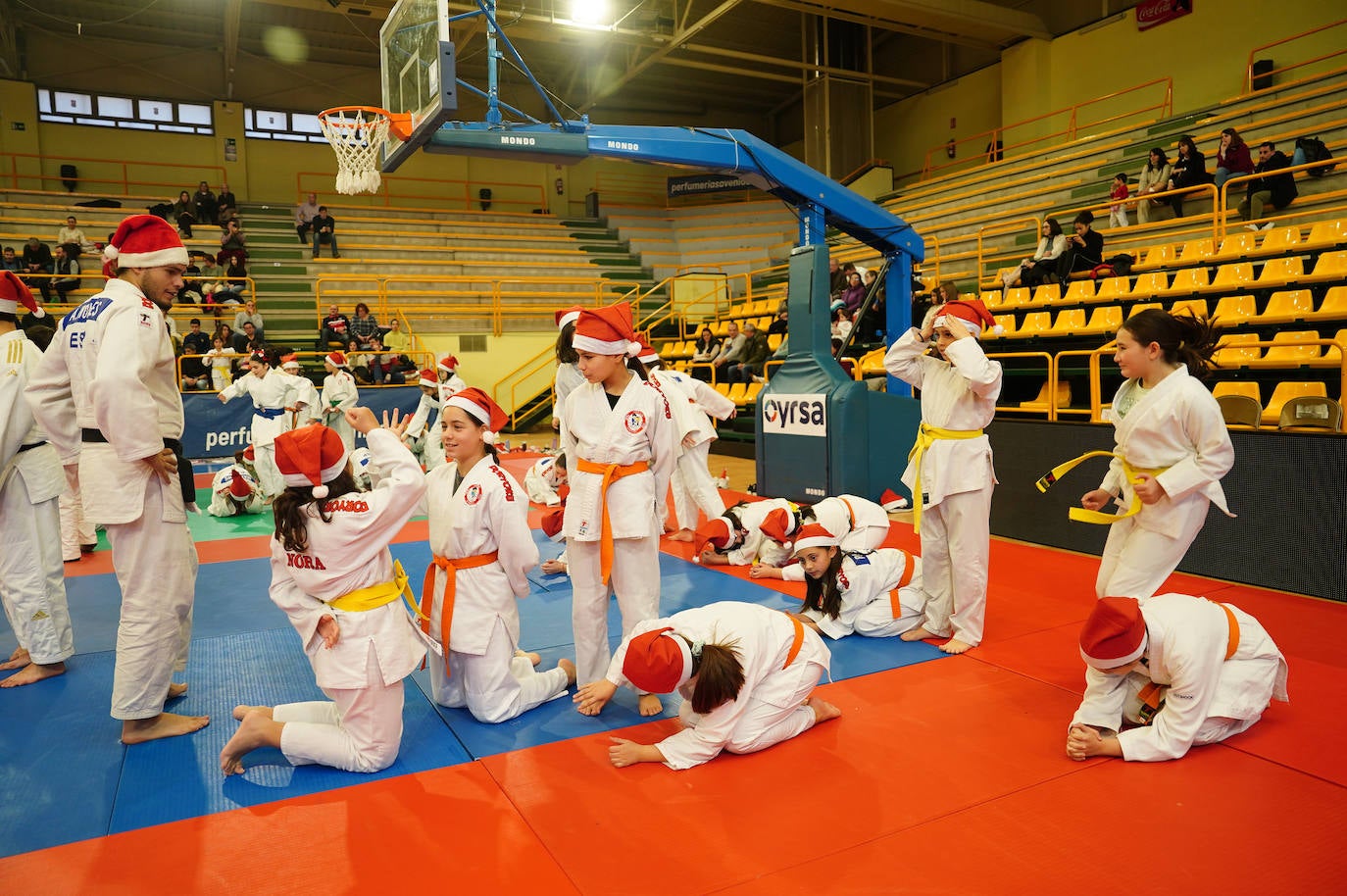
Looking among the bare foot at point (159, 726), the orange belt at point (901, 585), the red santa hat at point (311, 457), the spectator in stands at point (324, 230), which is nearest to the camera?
the red santa hat at point (311, 457)

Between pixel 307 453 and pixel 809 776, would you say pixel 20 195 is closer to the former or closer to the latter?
pixel 307 453

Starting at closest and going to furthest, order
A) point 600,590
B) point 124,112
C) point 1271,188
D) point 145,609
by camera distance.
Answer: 1. point 145,609
2. point 600,590
3. point 1271,188
4. point 124,112

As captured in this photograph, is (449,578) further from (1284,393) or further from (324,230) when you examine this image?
(324,230)

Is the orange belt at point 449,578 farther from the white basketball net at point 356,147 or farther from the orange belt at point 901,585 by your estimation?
the white basketball net at point 356,147

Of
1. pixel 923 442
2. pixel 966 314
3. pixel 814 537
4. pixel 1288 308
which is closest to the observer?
pixel 814 537

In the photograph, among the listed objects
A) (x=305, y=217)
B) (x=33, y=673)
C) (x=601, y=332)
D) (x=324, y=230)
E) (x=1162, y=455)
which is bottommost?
(x=33, y=673)

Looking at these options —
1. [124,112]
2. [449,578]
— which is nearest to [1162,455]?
[449,578]

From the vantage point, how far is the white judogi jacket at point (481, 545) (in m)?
3.34

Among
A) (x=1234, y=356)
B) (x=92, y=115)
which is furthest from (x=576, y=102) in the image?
(x=1234, y=356)

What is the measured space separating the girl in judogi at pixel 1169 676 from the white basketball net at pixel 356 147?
21.4 feet

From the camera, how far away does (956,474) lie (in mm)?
4082

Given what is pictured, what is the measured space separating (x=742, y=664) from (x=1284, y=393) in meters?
6.39

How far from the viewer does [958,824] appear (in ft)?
8.35

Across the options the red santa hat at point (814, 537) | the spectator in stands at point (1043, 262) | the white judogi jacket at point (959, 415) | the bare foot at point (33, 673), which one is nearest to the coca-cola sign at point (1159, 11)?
the spectator in stands at point (1043, 262)
